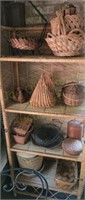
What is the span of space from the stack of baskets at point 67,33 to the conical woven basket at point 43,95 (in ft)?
0.96

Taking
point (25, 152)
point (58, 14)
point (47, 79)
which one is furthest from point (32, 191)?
point (58, 14)

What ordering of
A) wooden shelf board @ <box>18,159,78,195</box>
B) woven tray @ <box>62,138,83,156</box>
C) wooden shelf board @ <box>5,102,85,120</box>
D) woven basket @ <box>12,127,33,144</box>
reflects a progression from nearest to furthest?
wooden shelf board @ <box>5,102,85,120</box>
woven tray @ <box>62,138,83,156</box>
woven basket @ <box>12,127,33,144</box>
wooden shelf board @ <box>18,159,78,195</box>

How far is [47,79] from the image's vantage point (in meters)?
1.34

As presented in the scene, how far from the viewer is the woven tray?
4.50 feet

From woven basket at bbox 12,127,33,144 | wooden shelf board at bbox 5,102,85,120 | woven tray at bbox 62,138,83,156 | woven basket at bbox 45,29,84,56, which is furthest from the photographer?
woven basket at bbox 12,127,33,144

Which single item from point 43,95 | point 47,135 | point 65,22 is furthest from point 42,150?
point 65,22

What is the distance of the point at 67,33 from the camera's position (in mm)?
1023

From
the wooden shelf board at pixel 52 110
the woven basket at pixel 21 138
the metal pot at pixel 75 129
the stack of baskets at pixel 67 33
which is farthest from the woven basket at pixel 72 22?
the woven basket at pixel 21 138

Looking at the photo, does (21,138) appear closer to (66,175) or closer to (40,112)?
(40,112)

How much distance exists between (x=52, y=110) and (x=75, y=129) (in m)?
0.35

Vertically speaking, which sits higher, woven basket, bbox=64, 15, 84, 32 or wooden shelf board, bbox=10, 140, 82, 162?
woven basket, bbox=64, 15, 84, 32

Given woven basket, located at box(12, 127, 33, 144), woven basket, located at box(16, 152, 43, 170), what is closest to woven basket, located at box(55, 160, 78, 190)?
woven basket, located at box(16, 152, 43, 170)

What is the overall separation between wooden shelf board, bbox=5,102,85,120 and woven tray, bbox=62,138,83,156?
1.01 ft

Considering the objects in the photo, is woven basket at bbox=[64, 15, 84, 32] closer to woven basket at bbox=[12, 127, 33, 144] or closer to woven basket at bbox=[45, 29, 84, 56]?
woven basket at bbox=[45, 29, 84, 56]
